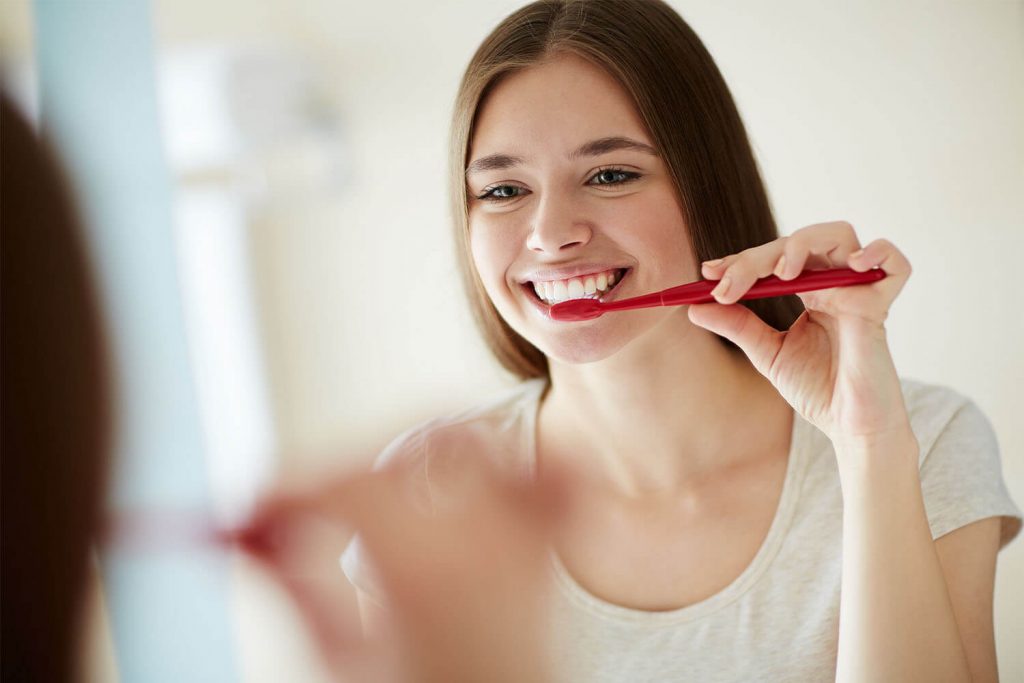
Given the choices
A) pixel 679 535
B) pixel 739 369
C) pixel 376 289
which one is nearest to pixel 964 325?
pixel 739 369

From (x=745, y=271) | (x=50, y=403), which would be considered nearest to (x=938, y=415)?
(x=745, y=271)

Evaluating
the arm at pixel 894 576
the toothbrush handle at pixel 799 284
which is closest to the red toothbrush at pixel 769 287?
the toothbrush handle at pixel 799 284

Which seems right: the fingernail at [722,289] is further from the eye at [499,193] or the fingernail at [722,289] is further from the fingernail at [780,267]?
the eye at [499,193]

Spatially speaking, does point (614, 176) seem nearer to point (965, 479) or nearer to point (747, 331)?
point (747, 331)

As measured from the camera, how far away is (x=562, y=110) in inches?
22.3

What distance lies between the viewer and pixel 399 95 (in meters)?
0.89

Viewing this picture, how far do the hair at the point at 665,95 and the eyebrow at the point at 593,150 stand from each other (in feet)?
0.04

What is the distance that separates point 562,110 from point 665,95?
7 cm

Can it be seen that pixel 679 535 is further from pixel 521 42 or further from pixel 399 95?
pixel 399 95

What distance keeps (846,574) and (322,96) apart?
0.71 m

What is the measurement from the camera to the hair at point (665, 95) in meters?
0.57

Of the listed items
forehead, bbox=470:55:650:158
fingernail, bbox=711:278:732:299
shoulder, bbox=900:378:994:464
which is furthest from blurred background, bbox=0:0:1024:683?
fingernail, bbox=711:278:732:299

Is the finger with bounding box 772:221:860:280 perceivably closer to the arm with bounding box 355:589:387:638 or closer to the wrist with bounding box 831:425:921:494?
the wrist with bounding box 831:425:921:494

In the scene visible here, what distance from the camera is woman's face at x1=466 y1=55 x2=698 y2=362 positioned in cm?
56
